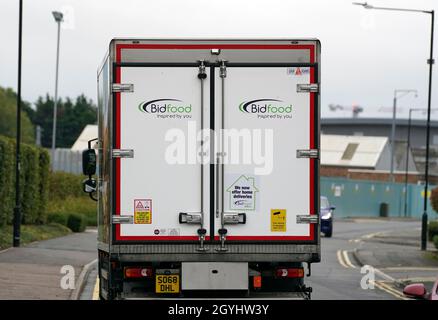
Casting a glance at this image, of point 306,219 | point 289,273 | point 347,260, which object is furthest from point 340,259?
point 306,219

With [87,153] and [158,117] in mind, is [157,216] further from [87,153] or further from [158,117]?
[87,153]

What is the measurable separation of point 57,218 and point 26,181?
567 centimetres

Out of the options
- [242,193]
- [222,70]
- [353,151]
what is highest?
[353,151]

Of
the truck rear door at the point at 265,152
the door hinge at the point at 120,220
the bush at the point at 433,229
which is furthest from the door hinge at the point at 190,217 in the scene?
the bush at the point at 433,229

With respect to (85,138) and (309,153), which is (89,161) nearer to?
(309,153)

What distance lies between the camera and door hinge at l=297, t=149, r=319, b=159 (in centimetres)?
1327

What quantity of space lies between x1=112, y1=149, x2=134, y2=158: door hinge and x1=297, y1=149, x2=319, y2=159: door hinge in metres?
2.09

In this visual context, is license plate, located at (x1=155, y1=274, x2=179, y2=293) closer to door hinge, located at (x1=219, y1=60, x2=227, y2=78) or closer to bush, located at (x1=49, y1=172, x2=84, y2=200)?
door hinge, located at (x1=219, y1=60, x2=227, y2=78)

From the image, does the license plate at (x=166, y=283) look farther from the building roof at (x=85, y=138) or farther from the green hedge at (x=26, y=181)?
the building roof at (x=85, y=138)

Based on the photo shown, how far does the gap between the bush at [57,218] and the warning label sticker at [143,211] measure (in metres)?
29.4

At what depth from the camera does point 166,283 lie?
1331 centimetres

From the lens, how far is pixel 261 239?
13.3 metres
